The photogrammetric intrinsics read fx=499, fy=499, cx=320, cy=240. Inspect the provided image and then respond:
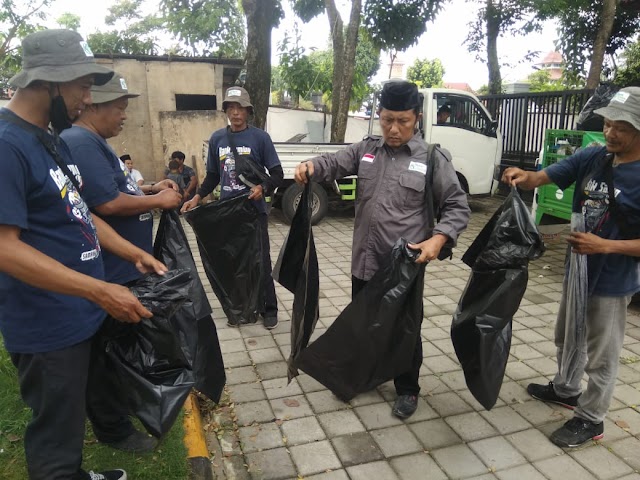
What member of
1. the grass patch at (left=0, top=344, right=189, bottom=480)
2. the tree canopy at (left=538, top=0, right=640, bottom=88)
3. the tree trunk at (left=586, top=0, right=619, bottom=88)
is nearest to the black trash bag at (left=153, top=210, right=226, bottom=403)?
the grass patch at (left=0, top=344, right=189, bottom=480)

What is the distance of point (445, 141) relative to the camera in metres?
8.53

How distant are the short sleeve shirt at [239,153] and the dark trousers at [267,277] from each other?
33 centimetres

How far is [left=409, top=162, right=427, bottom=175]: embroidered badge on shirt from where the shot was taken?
2.75 metres

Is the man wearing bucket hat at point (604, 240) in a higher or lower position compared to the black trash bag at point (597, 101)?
lower

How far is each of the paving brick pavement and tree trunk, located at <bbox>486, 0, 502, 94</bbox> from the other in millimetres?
10579

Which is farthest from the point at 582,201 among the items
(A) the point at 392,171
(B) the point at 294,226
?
(B) the point at 294,226

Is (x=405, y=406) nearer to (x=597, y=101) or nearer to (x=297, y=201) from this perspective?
(x=597, y=101)

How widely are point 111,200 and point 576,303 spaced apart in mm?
2379

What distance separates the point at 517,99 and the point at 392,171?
30.5 ft

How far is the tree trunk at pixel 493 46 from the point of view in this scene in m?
12.7

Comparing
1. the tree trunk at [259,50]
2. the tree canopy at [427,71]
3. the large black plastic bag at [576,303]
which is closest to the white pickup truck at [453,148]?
the tree trunk at [259,50]

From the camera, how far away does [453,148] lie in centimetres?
856

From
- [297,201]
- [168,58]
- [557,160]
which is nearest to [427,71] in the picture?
[168,58]

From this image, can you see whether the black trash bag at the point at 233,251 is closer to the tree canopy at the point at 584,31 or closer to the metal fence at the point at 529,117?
the metal fence at the point at 529,117
